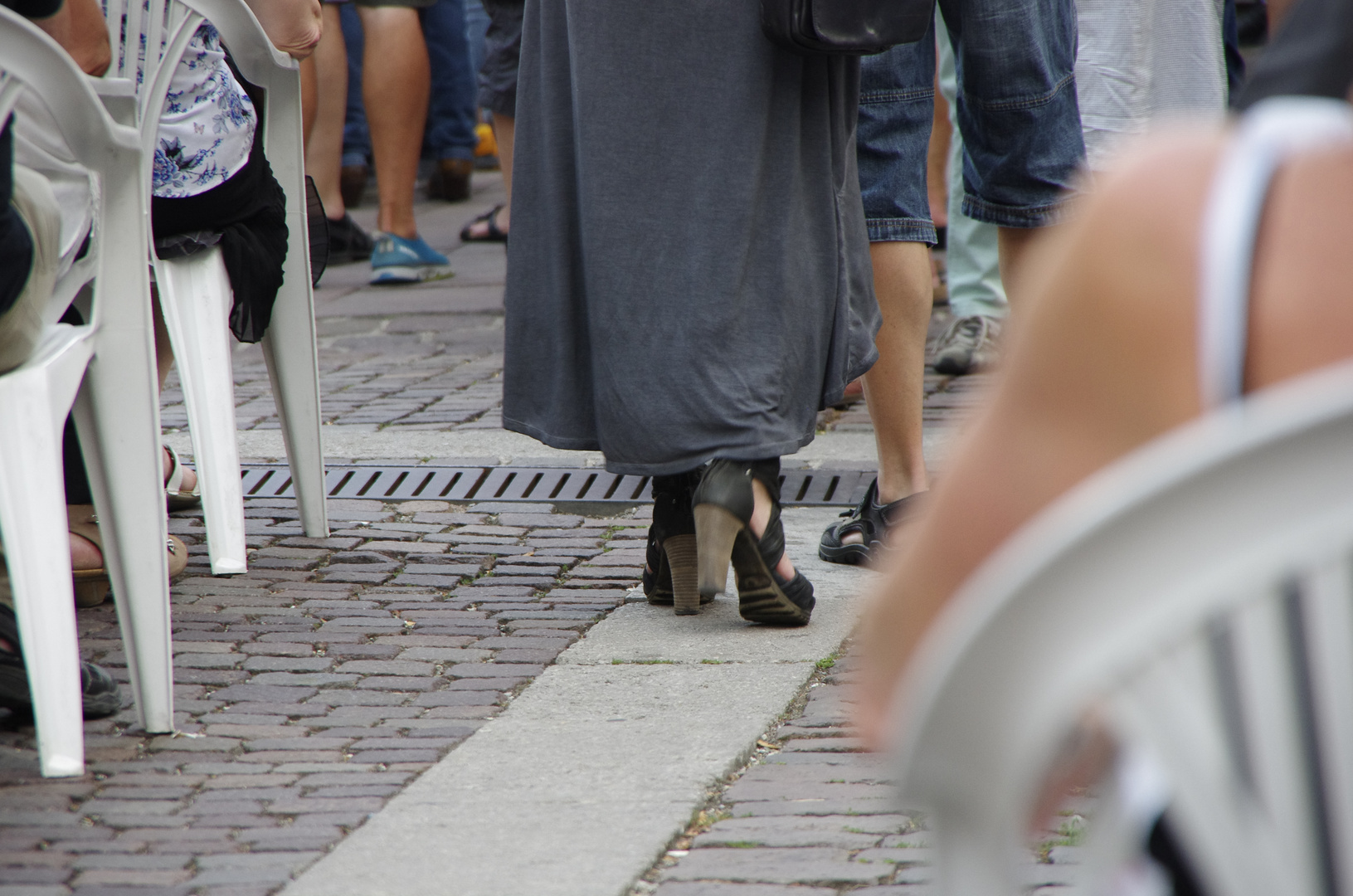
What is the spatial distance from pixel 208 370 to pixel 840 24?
142cm

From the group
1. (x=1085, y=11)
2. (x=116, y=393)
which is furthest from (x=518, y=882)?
(x=1085, y=11)

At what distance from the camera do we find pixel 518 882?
200cm

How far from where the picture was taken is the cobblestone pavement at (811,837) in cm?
200

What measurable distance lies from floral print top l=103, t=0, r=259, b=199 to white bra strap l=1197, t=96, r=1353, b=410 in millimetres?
2849

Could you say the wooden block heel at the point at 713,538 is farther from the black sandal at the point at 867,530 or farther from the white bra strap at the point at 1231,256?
the white bra strap at the point at 1231,256

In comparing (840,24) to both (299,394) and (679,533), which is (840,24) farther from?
(299,394)

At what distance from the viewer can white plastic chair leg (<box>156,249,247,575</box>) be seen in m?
3.38

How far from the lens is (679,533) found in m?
3.05

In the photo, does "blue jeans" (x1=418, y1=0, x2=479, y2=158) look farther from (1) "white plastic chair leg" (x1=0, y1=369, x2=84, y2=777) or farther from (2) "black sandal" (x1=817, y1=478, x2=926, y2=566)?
(1) "white plastic chair leg" (x1=0, y1=369, x2=84, y2=777)

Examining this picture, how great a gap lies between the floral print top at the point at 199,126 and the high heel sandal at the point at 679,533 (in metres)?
1.13

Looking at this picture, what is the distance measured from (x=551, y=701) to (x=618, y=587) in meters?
0.72

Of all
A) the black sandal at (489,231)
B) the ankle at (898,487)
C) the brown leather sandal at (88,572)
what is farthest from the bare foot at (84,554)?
the black sandal at (489,231)

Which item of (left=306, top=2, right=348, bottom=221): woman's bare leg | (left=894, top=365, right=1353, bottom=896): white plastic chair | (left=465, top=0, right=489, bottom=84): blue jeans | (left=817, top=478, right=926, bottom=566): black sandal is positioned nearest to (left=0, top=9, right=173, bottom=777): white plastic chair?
(left=817, top=478, right=926, bottom=566): black sandal

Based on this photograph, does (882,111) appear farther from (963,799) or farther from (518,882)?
(963,799)
